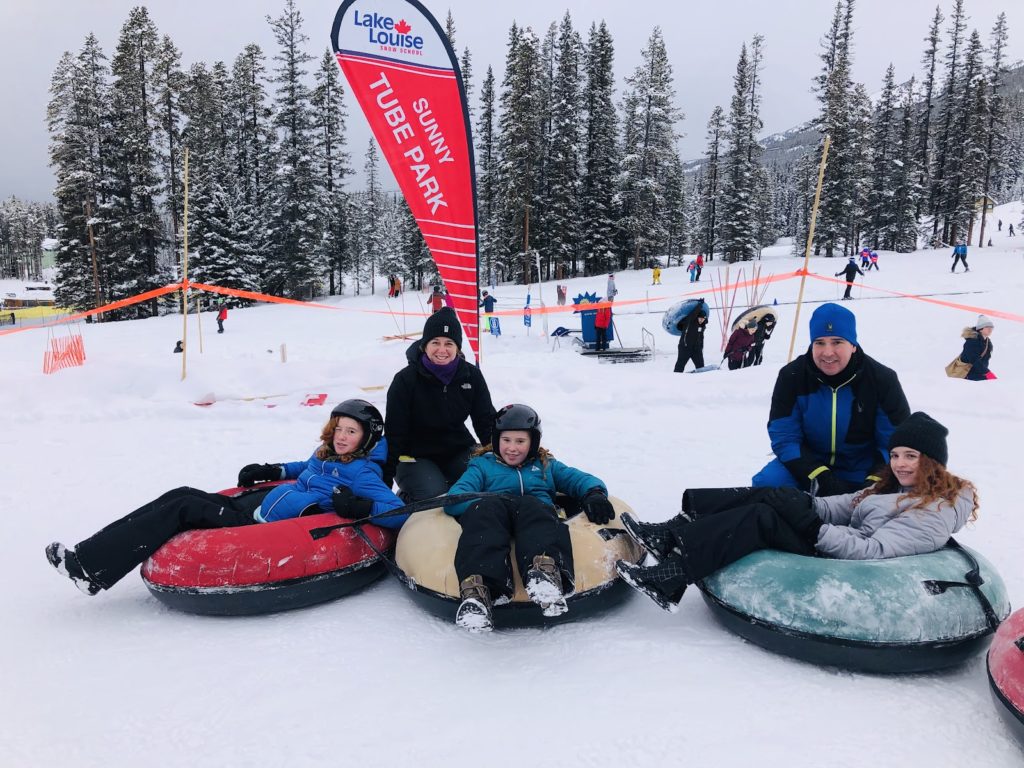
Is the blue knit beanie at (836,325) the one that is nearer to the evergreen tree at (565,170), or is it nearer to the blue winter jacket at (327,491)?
the blue winter jacket at (327,491)

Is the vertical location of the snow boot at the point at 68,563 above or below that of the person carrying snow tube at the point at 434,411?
below

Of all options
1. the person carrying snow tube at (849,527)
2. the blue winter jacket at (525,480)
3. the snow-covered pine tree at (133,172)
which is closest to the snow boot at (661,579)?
the person carrying snow tube at (849,527)

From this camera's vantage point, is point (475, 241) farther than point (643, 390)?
No

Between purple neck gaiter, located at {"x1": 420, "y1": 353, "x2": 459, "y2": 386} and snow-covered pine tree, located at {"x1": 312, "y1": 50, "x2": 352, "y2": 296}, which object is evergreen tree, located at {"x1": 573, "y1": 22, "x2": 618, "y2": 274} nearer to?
snow-covered pine tree, located at {"x1": 312, "y1": 50, "x2": 352, "y2": 296}

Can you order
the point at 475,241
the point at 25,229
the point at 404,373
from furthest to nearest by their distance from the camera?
1. the point at 25,229
2. the point at 475,241
3. the point at 404,373

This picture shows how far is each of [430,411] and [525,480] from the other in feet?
3.59

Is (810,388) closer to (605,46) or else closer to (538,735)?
(538,735)

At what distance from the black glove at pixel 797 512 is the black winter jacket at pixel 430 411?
77.6 inches

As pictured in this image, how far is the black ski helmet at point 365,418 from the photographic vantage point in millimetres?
3549

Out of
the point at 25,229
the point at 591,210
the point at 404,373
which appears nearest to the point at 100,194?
the point at 591,210

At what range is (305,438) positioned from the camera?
6883mm

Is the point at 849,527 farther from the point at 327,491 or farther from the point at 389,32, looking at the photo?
the point at 389,32

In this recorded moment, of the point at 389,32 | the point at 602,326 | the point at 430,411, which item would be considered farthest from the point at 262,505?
the point at 602,326

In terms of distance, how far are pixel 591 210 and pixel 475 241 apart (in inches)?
1152
